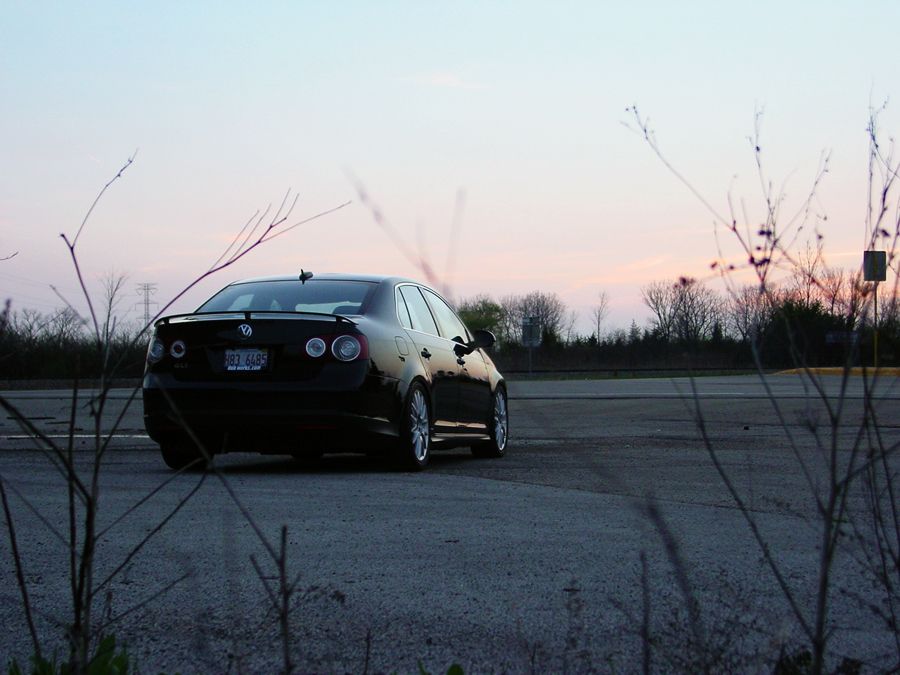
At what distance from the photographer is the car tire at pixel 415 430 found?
884cm

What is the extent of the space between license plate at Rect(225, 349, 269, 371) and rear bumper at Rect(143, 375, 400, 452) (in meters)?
0.13

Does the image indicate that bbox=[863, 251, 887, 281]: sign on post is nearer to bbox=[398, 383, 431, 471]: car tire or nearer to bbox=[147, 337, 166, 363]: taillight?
bbox=[398, 383, 431, 471]: car tire

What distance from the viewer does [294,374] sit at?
8430mm

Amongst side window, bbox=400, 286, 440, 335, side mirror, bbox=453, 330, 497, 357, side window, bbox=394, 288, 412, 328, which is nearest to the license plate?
side window, bbox=394, 288, 412, 328

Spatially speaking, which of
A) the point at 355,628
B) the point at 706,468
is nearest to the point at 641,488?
the point at 706,468

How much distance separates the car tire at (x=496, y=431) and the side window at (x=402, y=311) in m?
1.65

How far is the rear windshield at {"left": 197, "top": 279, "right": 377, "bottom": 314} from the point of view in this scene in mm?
8945

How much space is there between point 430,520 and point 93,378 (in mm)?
3571

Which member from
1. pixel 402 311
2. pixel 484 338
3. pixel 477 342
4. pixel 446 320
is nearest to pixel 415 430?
pixel 402 311

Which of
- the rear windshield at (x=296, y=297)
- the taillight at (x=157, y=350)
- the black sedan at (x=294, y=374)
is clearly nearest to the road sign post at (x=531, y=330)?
the rear windshield at (x=296, y=297)

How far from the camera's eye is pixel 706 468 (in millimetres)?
9219

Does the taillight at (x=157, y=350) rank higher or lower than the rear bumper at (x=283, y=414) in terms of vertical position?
higher

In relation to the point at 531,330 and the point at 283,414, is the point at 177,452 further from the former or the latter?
the point at 531,330

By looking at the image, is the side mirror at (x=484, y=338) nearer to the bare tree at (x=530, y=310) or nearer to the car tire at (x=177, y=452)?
the car tire at (x=177, y=452)
